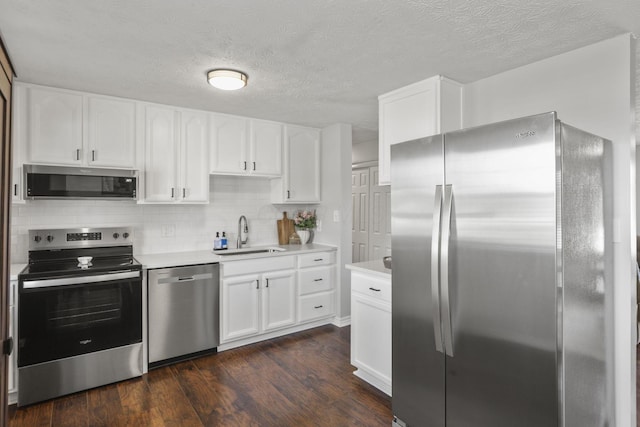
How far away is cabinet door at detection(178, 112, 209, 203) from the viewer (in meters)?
3.50

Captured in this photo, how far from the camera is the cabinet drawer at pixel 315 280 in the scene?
3967mm

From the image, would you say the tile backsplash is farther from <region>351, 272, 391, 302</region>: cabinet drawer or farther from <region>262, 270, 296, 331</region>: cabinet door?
<region>351, 272, 391, 302</region>: cabinet drawer

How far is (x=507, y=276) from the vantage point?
1.68 m

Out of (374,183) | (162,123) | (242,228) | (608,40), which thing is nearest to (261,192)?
(242,228)

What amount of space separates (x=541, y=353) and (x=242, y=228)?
3.26 meters

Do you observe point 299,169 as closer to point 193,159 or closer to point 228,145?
point 228,145

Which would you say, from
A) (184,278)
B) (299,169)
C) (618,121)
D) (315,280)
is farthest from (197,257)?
(618,121)

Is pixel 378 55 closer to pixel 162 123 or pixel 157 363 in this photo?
pixel 162 123

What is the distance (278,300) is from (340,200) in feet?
4.33

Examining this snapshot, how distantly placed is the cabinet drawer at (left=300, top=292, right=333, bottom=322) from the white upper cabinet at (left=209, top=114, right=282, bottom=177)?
1443mm

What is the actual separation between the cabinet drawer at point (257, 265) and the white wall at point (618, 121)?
2682 mm

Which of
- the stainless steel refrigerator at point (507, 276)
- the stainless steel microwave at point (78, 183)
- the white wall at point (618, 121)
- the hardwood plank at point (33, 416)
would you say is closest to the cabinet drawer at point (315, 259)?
→ the stainless steel microwave at point (78, 183)

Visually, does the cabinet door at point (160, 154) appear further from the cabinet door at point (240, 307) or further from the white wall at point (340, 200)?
the white wall at point (340, 200)

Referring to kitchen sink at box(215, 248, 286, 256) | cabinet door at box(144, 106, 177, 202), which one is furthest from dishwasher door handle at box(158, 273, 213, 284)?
cabinet door at box(144, 106, 177, 202)
